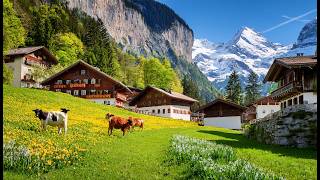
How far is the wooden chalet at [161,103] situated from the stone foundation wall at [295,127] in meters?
69.3

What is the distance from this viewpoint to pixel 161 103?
106 meters

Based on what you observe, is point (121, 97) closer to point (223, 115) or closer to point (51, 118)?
point (223, 115)

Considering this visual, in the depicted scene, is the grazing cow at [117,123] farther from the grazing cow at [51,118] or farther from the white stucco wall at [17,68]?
the white stucco wall at [17,68]

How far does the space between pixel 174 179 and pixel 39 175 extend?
15.0ft

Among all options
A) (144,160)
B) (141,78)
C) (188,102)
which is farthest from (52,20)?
(144,160)

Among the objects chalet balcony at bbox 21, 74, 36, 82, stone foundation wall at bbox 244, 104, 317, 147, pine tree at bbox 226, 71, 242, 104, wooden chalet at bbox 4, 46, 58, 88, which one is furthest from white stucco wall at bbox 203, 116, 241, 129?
pine tree at bbox 226, 71, 242, 104

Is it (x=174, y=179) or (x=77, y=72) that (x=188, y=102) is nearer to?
(x=77, y=72)

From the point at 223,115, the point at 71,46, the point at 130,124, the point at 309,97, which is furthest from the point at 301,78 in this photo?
the point at 71,46

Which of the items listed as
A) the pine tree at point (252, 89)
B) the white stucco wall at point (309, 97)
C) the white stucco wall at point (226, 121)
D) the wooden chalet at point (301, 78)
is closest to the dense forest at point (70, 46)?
the pine tree at point (252, 89)

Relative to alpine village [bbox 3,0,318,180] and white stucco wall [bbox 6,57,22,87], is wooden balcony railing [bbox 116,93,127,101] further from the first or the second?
white stucco wall [bbox 6,57,22,87]

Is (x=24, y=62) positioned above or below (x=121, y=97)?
above

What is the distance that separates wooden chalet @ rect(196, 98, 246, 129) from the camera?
86750 millimetres

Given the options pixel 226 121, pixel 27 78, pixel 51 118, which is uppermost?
pixel 27 78

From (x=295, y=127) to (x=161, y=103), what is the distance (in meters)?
75.0
